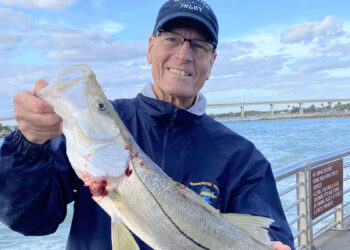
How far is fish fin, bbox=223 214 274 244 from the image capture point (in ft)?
6.28

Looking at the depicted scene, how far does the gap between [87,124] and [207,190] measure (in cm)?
104

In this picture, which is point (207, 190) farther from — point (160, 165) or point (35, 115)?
point (35, 115)

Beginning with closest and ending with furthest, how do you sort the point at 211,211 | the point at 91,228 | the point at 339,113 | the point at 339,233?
the point at 211,211, the point at 91,228, the point at 339,233, the point at 339,113

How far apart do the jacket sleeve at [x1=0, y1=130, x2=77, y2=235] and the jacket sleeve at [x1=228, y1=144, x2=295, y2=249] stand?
1174 millimetres

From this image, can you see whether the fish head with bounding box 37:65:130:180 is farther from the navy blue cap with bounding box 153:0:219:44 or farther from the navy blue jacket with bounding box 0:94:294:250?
the navy blue cap with bounding box 153:0:219:44

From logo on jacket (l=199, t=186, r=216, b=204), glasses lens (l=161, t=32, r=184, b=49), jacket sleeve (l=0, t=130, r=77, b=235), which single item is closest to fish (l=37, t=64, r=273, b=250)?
jacket sleeve (l=0, t=130, r=77, b=235)

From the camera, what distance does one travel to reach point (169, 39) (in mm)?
2543

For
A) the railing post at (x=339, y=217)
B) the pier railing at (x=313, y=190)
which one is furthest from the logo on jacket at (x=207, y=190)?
the railing post at (x=339, y=217)

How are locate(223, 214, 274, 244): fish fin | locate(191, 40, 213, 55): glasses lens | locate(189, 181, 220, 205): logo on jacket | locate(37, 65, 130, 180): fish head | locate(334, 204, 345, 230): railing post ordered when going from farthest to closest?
locate(334, 204, 345, 230): railing post < locate(191, 40, 213, 55): glasses lens < locate(189, 181, 220, 205): logo on jacket < locate(223, 214, 274, 244): fish fin < locate(37, 65, 130, 180): fish head

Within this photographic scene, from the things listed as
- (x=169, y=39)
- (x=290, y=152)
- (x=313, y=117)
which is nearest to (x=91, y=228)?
(x=169, y=39)

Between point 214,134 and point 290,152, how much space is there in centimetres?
2583

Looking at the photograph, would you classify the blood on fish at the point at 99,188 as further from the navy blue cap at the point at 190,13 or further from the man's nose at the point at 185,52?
the navy blue cap at the point at 190,13

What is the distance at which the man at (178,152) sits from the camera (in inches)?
79.0

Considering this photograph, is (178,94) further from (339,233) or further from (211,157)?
(339,233)
